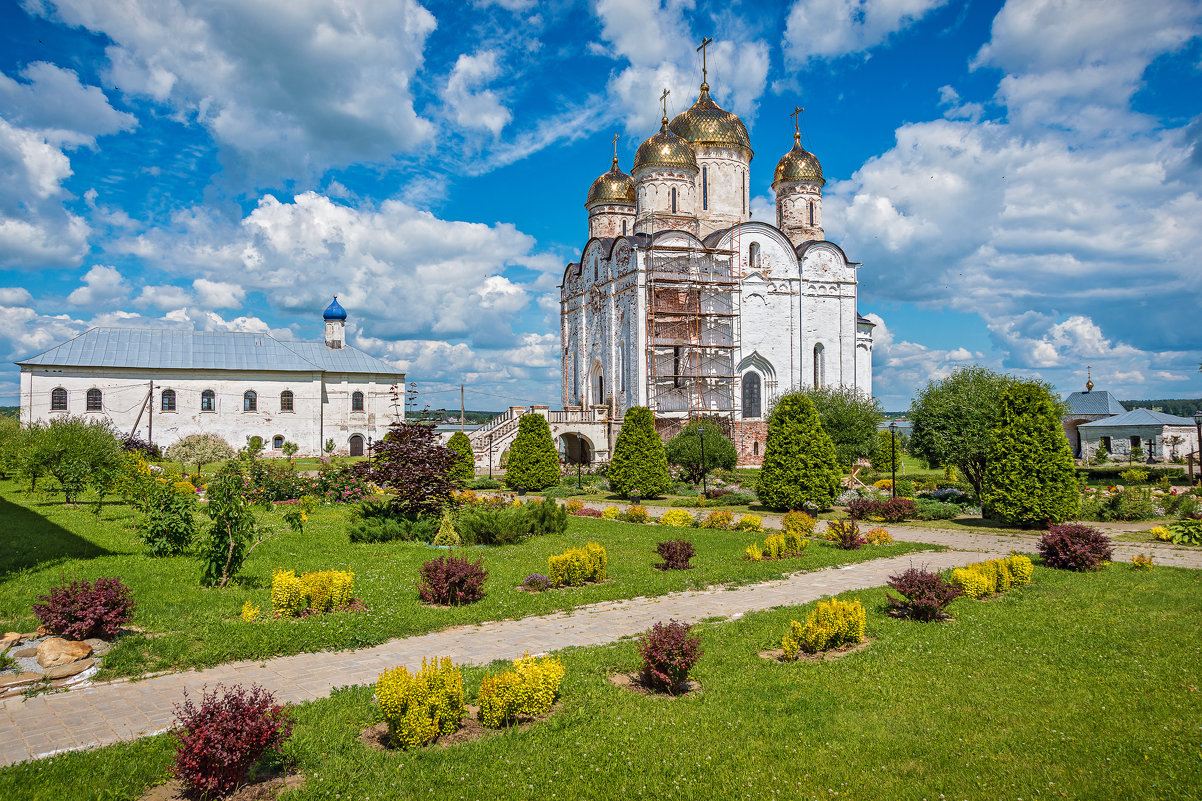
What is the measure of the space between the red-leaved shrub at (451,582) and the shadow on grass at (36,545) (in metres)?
5.55

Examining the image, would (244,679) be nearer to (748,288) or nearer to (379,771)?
(379,771)

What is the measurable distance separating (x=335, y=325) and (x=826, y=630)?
142 feet

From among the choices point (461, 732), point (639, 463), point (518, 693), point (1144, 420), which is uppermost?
point (1144, 420)

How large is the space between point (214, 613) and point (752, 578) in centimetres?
701

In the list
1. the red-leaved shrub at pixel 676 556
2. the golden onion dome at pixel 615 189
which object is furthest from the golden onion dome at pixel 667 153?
the red-leaved shrub at pixel 676 556

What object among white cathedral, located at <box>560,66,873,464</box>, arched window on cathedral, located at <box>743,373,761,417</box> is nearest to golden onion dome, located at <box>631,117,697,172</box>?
white cathedral, located at <box>560,66,873,464</box>

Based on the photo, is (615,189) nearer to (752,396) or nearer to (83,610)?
(752,396)

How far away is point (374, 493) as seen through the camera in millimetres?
21484

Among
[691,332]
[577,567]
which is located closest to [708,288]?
[691,332]

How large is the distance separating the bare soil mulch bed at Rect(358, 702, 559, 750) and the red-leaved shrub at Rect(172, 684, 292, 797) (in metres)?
0.78

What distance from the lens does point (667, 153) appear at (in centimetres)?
3322

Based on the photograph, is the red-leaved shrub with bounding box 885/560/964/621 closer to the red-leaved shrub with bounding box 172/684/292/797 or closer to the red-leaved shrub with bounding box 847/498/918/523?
the red-leaved shrub with bounding box 172/684/292/797

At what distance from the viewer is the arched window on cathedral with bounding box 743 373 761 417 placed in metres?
34.2

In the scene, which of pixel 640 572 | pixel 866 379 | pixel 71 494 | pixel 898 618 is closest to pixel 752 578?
pixel 640 572
